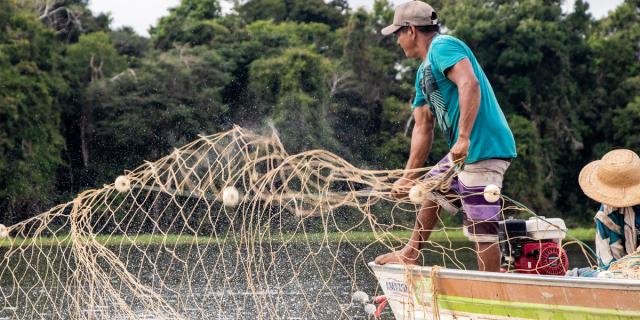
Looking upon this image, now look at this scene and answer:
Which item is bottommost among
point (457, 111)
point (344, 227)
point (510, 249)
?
point (344, 227)

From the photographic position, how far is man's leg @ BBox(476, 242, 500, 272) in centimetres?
647

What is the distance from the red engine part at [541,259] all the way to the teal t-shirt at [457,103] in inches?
23.0

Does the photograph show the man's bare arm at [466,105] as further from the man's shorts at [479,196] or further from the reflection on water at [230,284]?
the reflection on water at [230,284]

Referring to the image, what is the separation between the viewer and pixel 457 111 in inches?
255

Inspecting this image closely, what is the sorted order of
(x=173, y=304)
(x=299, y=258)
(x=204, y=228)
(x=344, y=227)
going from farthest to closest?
1. (x=344, y=227)
2. (x=204, y=228)
3. (x=299, y=258)
4. (x=173, y=304)

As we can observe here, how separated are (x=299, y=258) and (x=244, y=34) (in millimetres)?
22856

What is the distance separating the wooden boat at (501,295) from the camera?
559 centimetres

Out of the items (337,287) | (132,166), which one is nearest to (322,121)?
(132,166)

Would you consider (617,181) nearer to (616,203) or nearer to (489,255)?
(616,203)

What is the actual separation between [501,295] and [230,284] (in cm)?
885

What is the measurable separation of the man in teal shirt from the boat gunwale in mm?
139

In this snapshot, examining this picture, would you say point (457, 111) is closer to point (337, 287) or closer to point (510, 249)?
point (510, 249)

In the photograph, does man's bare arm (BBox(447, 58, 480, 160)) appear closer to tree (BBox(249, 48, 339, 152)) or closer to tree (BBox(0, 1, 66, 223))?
tree (BBox(0, 1, 66, 223))

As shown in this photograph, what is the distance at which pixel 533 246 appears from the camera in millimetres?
6621
